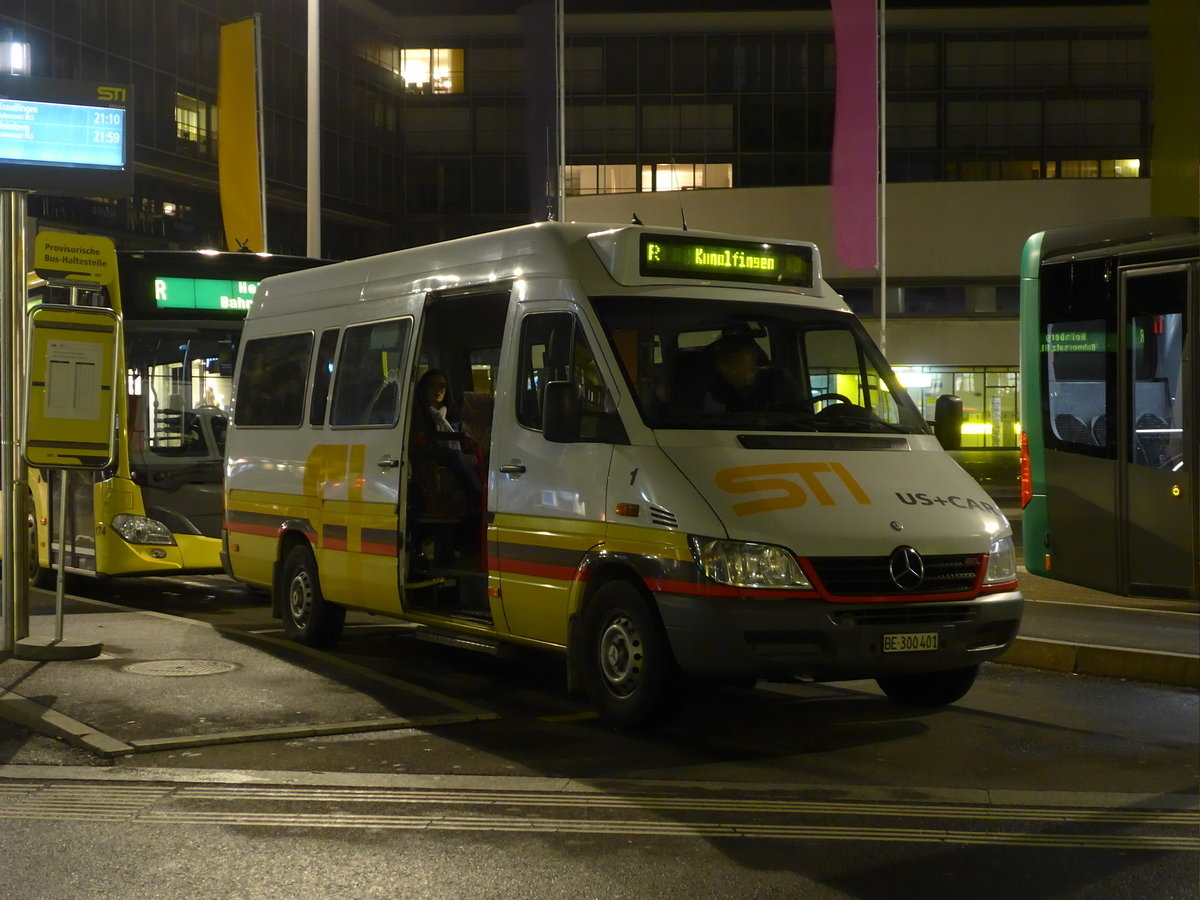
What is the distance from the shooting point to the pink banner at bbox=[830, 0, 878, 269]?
29531 millimetres

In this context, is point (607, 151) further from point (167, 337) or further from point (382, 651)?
point (382, 651)

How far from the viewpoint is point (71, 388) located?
10484 millimetres

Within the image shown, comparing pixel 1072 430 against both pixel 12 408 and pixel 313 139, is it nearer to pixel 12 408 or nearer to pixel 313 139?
pixel 12 408

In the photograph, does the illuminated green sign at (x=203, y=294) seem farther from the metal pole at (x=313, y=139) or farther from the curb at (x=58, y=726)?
the metal pole at (x=313, y=139)

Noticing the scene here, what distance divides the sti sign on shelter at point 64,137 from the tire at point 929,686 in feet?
21.7

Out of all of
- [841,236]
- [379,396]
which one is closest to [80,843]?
[379,396]

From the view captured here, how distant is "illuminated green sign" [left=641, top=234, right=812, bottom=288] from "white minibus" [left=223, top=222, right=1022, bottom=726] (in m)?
0.01

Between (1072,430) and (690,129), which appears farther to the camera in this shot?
(690,129)

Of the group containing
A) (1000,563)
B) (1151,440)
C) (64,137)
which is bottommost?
(1000,563)

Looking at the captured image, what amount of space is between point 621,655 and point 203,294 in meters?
7.88

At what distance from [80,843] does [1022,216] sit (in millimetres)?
44717

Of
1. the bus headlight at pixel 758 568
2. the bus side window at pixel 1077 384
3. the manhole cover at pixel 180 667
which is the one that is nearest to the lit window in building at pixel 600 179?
the bus side window at pixel 1077 384

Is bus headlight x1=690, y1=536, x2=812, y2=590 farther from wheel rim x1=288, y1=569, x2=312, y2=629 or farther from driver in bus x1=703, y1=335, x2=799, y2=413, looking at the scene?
wheel rim x1=288, y1=569, x2=312, y2=629

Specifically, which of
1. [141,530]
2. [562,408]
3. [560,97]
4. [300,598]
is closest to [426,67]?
[560,97]
